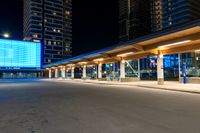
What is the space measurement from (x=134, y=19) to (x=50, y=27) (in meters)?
73.8

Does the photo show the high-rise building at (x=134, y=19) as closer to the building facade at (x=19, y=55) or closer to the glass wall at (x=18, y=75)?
the glass wall at (x=18, y=75)


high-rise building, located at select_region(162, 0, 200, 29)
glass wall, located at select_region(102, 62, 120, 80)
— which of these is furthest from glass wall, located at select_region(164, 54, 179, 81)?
high-rise building, located at select_region(162, 0, 200, 29)

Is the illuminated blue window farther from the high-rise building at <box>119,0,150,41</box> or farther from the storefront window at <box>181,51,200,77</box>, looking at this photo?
the high-rise building at <box>119,0,150,41</box>

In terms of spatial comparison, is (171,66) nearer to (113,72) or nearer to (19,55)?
(113,72)

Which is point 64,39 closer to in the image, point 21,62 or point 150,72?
point 21,62

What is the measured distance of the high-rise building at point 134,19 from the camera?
155 metres

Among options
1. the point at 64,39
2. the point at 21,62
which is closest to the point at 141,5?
the point at 64,39

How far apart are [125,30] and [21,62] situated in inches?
4754

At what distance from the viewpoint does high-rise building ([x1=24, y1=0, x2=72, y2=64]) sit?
128m

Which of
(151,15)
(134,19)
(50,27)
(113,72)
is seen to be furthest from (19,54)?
(134,19)

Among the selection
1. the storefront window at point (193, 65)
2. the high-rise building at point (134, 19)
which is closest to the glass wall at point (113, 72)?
the storefront window at point (193, 65)

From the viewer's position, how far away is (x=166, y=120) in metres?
6.45

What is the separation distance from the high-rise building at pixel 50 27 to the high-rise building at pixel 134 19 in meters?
56.3

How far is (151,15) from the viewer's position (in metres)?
145
